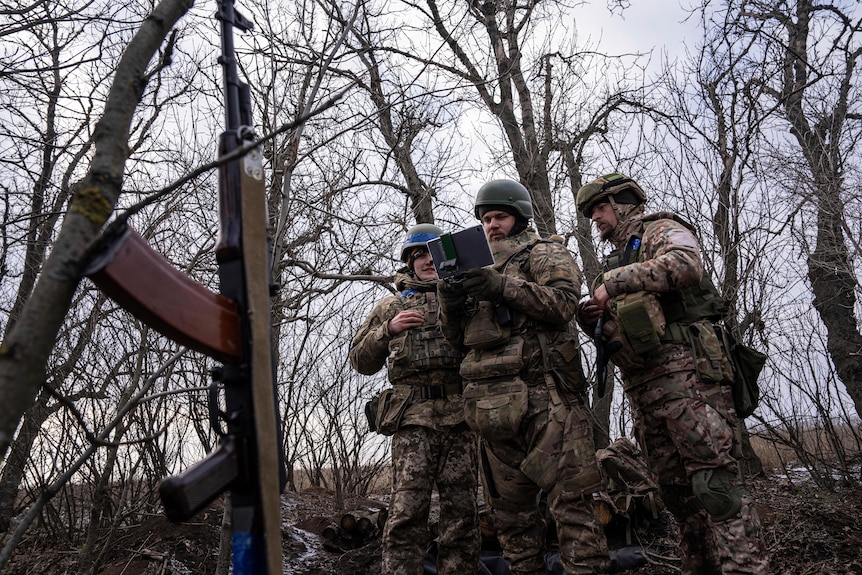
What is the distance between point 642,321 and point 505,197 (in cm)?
103

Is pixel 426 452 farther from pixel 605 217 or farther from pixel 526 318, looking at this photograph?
pixel 605 217

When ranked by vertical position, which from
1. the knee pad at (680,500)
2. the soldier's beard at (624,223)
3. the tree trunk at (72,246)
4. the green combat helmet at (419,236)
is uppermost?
the green combat helmet at (419,236)

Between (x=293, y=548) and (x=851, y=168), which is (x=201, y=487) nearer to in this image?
(x=293, y=548)

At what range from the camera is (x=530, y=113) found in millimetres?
8031

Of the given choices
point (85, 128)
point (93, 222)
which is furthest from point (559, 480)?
point (85, 128)

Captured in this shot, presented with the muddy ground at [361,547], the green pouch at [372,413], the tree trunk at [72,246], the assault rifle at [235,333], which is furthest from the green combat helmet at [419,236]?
the tree trunk at [72,246]

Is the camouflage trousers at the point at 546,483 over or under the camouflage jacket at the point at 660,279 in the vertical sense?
under

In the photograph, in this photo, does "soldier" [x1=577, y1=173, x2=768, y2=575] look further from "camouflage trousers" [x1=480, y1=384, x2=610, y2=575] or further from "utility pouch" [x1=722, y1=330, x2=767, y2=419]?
"camouflage trousers" [x1=480, y1=384, x2=610, y2=575]

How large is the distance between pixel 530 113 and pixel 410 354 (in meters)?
5.15

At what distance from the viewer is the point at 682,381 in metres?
3.04

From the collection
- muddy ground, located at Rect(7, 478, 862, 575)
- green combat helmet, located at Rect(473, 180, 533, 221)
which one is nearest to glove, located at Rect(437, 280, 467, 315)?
green combat helmet, located at Rect(473, 180, 533, 221)

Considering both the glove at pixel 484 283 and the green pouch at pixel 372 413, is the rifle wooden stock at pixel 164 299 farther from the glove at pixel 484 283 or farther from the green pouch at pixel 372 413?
the green pouch at pixel 372 413

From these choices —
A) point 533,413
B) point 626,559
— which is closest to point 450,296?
point 533,413

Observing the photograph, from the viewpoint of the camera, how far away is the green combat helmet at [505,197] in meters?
3.57
